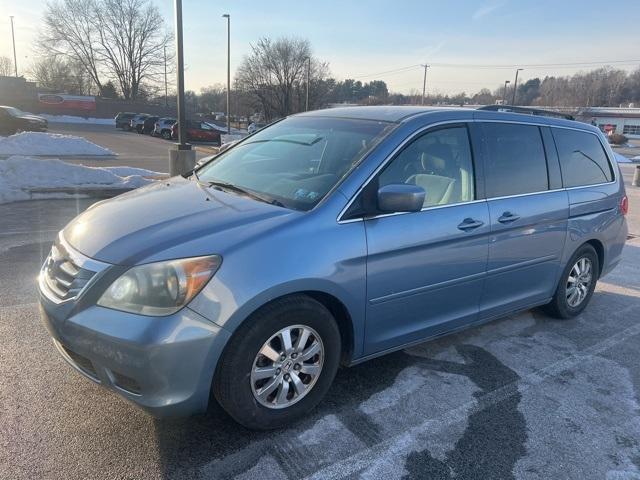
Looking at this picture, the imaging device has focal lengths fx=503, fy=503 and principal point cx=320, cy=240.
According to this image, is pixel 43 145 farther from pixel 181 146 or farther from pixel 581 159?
pixel 581 159

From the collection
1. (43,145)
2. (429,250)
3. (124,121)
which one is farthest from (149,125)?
(429,250)

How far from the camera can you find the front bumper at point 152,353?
2303 mm

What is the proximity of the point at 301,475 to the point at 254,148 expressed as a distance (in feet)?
7.79

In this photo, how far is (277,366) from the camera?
270cm

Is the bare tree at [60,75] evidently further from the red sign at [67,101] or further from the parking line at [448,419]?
the parking line at [448,419]

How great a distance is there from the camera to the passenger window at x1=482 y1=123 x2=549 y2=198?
3.71 meters

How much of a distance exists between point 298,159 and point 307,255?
1.04 meters

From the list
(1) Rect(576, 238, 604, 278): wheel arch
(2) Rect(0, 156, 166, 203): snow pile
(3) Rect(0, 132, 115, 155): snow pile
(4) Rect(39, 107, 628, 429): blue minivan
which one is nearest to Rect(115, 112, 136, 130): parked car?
(3) Rect(0, 132, 115, 155): snow pile

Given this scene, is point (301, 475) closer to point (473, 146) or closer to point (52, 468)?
point (52, 468)

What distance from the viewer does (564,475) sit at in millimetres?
2580

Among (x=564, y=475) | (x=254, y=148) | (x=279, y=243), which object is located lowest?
(x=564, y=475)

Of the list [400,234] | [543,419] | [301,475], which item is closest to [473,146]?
[400,234]

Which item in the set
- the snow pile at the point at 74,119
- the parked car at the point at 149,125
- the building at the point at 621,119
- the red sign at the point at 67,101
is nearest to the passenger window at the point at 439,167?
the parked car at the point at 149,125

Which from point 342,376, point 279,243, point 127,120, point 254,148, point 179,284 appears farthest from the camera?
point 127,120
